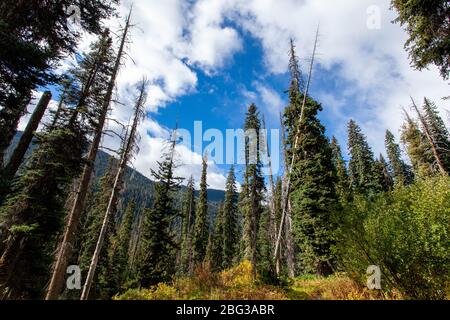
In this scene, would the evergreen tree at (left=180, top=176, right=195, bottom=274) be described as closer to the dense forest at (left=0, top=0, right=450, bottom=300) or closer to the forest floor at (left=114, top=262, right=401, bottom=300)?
the dense forest at (left=0, top=0, right=450, bottom=300)

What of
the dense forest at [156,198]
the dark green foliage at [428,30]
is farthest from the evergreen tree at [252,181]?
the dark green foliage at [428,30]

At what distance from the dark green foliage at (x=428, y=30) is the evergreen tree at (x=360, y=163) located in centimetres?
3057

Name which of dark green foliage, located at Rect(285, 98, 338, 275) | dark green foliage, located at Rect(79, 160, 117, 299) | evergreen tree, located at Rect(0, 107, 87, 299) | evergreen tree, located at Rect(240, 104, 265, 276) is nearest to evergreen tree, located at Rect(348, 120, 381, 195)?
evergreen tree, located at Rect(240, 104, 265, 276)

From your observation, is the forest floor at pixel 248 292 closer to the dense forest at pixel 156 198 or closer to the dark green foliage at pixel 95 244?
the dense forest at pixel 156 198

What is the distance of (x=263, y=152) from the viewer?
2744cm

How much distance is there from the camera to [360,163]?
42.8 meters

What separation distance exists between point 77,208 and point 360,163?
43.5 metres

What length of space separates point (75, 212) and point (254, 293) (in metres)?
7.76

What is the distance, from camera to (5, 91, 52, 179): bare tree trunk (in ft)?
39.1

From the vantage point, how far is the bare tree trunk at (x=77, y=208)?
927cm
